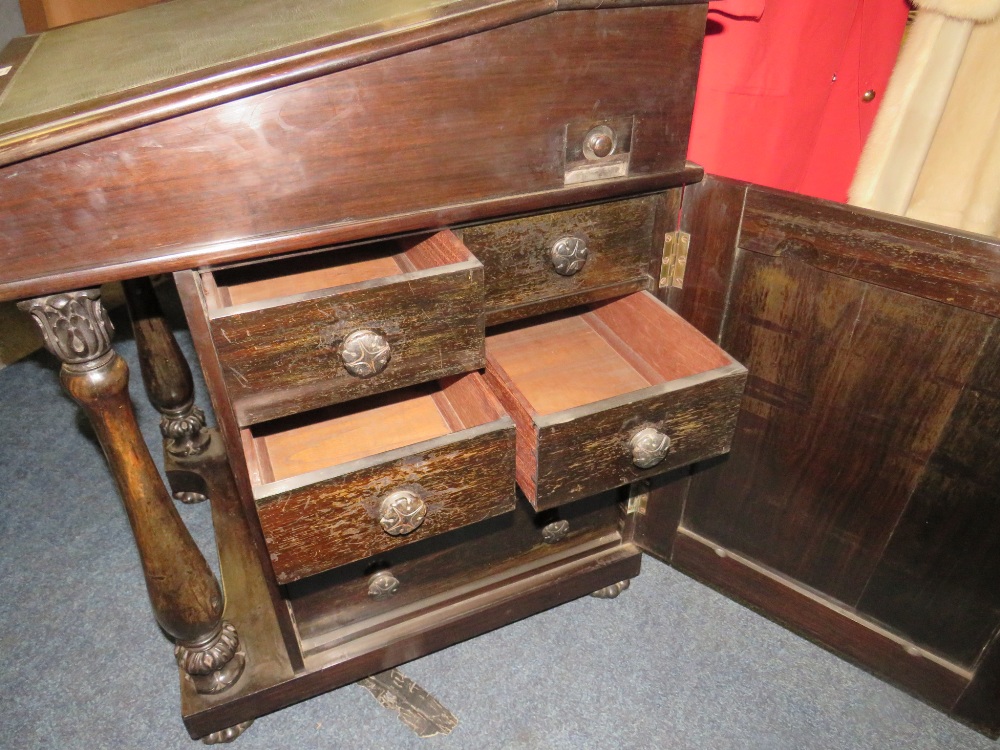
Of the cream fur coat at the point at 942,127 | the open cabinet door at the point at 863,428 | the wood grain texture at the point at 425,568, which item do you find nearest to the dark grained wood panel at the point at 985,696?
the open cabinet door at the point at 863,428

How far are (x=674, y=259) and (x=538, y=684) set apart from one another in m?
0.73

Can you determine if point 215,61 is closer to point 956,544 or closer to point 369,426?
point 369,426

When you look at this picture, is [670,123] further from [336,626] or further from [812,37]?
[336,626]

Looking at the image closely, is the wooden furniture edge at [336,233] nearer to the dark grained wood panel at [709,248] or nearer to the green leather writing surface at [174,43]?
the dark grained wood panel at [709,248]

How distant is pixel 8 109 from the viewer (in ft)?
2.30

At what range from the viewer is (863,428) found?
36.4 inches

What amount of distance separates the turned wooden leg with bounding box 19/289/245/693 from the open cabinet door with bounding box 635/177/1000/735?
755 millimetres

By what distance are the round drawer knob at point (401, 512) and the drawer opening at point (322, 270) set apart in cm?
29

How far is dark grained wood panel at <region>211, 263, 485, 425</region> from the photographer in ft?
2.21

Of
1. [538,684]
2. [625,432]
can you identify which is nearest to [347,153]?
[625,432]

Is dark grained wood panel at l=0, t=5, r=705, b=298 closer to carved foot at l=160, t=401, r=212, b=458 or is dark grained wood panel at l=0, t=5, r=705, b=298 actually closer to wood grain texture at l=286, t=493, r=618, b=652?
wood grain texture at l=286, t=493, r=618, b=652

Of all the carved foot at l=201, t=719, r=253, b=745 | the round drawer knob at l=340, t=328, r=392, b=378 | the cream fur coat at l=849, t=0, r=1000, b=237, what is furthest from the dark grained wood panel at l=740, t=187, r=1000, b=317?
the carved foot at l=201, t=719, r=253, b=745

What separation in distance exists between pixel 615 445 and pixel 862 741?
685 mm

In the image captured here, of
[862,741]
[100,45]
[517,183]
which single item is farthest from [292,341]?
[862,741]
